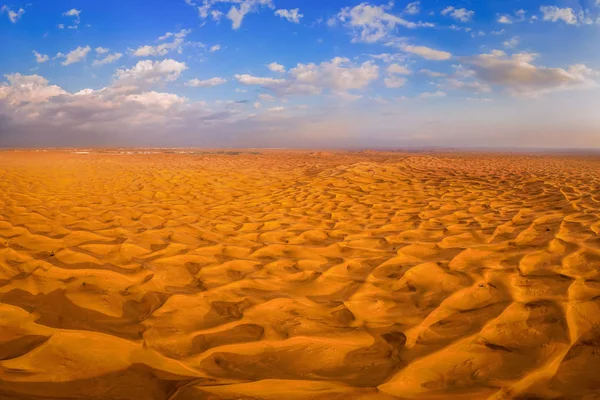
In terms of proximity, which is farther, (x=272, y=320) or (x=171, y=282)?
(x=171, y=282)

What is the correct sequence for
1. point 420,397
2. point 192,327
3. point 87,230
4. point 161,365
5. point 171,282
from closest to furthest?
1. point 420,397
2. point 161,365
3. point 192,327
4. point 171,282
5. point 87,230

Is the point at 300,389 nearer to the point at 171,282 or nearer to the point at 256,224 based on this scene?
the point at 171,282

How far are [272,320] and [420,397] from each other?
102cm

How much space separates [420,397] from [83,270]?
2.86m

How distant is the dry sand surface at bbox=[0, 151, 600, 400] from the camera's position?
Answer: 1.62m

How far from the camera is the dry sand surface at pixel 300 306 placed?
5.31 feet

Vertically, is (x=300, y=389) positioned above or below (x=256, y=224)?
below

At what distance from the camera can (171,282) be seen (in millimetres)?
2770

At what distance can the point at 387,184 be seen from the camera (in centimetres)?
852

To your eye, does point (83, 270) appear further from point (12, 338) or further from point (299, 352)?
point (299, 352)

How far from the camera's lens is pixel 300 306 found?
239 centimetres

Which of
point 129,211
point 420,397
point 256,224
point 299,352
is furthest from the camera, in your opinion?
point 129,211

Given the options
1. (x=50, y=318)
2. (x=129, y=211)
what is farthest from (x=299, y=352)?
(x=129, y=211)

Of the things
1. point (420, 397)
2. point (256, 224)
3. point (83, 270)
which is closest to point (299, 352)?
point (420, 397)
